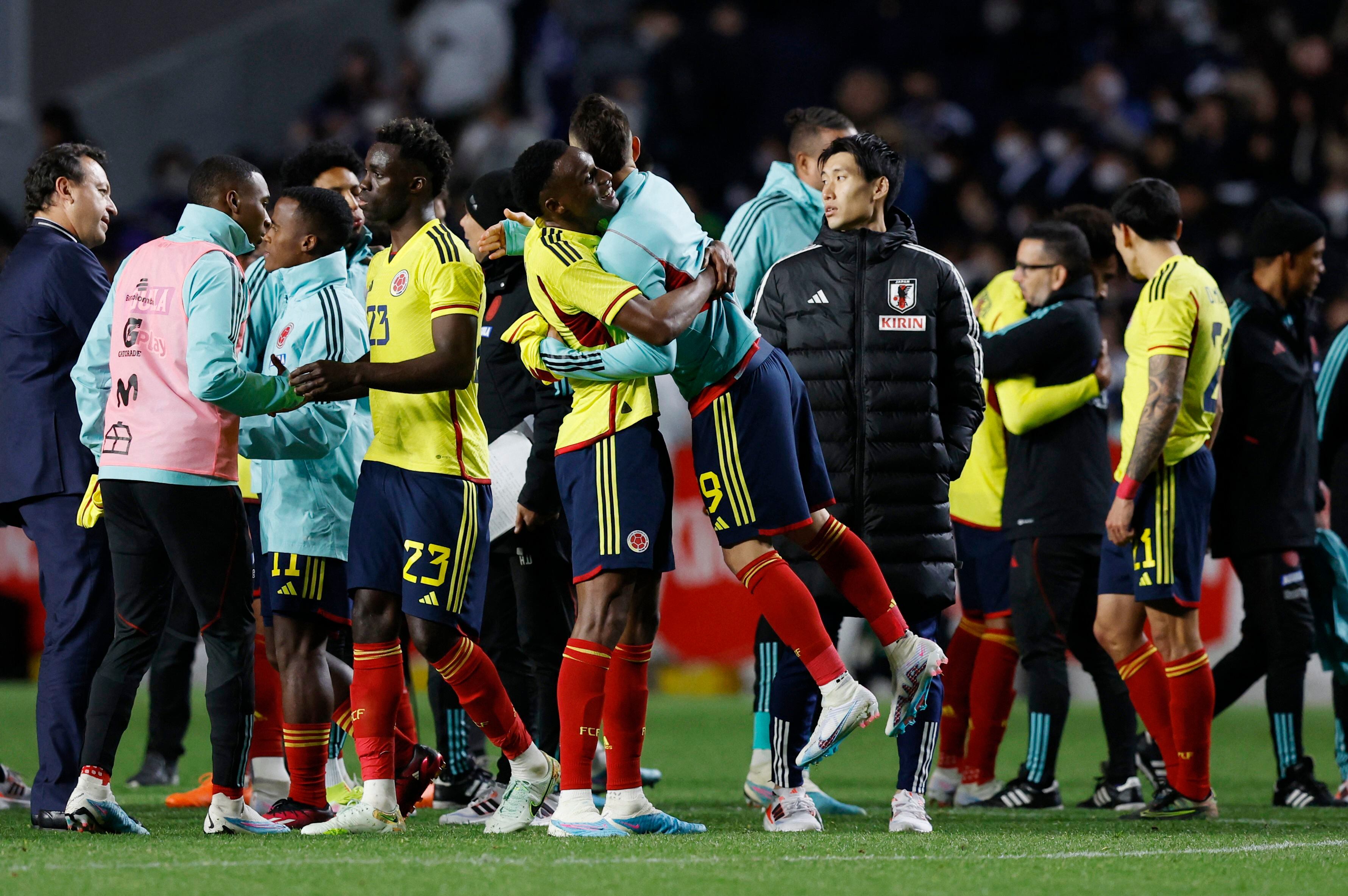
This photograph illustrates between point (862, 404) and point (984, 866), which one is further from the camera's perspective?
point (862, 404)

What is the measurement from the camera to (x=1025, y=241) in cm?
746

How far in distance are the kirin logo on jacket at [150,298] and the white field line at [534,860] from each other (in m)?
1.82

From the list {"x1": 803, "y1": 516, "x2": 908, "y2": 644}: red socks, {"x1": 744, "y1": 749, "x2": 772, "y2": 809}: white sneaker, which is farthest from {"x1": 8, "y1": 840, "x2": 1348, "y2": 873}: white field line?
{"x1": 744, "y1": 749, "x2": 772, "y2": 809}: white sneaker

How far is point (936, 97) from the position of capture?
53.5 feet

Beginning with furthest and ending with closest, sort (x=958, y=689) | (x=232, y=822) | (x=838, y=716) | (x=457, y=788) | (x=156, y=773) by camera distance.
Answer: (x=156, y=773) → (x=958, y=689) → (x=457, y=788) → (x=232, y=822) → (x=838, y=716)

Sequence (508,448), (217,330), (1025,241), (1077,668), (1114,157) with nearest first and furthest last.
→ (217,330) < (508,448) < (1025,241) < (1077,668) < (1114,157)

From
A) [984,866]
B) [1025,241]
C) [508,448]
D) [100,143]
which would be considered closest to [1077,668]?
[1025,241]

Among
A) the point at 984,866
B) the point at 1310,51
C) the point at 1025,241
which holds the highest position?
the point at 1310,51

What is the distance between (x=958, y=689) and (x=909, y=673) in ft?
6.99

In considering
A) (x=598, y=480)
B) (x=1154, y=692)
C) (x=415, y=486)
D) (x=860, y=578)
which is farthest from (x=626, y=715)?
(x=1154, y=692)

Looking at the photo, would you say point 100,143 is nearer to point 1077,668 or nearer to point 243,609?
point 1077,668

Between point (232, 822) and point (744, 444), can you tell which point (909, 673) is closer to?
point (744, 444)

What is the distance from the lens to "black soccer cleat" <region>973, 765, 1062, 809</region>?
7188 millimetres

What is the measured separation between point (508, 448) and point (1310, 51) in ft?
36.3
